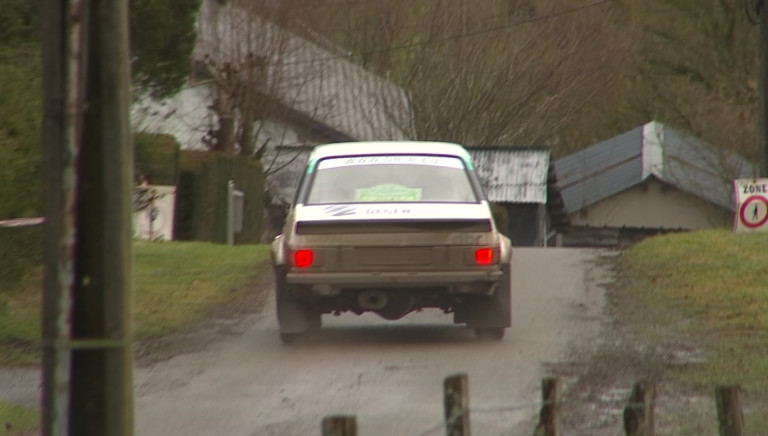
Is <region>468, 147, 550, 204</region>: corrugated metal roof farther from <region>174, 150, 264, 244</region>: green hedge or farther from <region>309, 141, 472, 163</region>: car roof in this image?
<region>309, 141, 472, 163</region>: car roof

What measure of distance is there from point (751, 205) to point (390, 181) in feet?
33.9

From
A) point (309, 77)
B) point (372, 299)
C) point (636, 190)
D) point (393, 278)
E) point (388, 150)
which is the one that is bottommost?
point (372, 299)

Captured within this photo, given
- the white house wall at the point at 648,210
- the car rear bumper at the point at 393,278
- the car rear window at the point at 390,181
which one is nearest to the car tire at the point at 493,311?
the car rear bumper at the point at 393,278

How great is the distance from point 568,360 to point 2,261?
199 inches

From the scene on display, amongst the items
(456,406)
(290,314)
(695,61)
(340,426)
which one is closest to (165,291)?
(290,314)

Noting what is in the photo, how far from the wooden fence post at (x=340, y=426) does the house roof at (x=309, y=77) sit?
3089 cm

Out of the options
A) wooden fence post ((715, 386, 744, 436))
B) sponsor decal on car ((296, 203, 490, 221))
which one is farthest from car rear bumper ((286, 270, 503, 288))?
wooden fence post ((715, 386, 744, 436))

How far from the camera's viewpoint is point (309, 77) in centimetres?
4262

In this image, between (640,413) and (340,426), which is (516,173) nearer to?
(640,413)

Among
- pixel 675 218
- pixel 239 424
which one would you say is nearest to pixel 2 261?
Result: pixel 239 424

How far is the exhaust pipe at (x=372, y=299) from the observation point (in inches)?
527

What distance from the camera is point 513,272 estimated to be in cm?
1902

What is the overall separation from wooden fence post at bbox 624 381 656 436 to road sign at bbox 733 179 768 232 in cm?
1600

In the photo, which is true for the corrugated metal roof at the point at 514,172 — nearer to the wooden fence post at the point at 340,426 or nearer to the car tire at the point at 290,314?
the car tire at the point at 290,314
